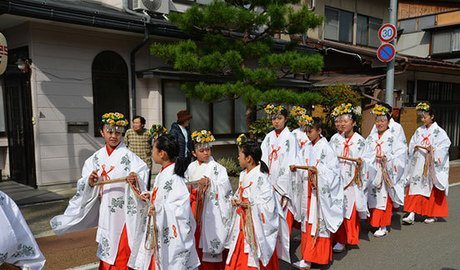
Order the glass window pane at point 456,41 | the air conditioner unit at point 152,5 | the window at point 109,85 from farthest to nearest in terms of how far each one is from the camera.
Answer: the glass window pane at point 456,41
the air conditioner unit at point 152,5
the window at point 109,85

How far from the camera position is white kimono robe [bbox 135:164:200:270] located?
3.43m

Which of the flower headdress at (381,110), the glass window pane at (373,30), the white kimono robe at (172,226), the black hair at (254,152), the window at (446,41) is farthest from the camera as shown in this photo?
the glass window pane at (373,30)

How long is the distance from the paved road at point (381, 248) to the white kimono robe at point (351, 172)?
57 centimetres

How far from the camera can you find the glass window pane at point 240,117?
38.8 ft

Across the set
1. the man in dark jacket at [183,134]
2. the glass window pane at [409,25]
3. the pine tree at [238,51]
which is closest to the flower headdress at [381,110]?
the pine tree at [238,51]

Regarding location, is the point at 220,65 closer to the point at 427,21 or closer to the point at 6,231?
the point at 6,231

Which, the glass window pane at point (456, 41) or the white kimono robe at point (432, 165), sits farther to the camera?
the glass window pane at point (456, 41)

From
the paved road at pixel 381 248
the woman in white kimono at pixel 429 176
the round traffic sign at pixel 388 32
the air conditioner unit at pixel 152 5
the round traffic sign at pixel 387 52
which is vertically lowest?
the paved road at pixel 381 248

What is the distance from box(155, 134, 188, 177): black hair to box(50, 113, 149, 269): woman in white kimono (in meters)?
0.40

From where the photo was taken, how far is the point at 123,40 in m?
9.36

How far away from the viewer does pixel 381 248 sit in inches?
217

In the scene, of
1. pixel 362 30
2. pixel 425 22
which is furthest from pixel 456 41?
pixel 362 30

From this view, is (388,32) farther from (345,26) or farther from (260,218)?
(345,26)

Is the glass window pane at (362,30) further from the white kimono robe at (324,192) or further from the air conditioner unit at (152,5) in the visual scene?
the white kimono robe at (324,192)
